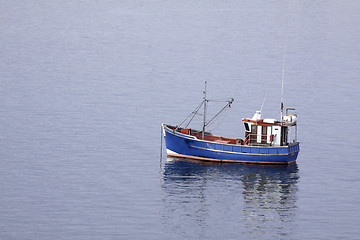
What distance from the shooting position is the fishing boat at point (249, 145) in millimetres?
95938

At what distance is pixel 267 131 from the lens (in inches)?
3831

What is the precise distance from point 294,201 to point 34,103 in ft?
206

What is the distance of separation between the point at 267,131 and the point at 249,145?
269 cm

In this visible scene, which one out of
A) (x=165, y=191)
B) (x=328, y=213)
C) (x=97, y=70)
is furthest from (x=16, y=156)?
(x=97, y=70)

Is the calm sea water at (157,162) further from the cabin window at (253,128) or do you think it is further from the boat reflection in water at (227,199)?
the cabin window at (253,128)

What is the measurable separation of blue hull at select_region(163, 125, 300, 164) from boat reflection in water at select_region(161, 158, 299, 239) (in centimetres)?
79

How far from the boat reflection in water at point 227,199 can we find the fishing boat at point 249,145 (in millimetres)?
918

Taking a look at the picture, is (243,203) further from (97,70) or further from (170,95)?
(97,70)

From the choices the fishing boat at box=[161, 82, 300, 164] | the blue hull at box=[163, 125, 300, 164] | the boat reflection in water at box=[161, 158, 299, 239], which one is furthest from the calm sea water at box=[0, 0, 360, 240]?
the fishing boat at box=[161, 82, 300, 164]

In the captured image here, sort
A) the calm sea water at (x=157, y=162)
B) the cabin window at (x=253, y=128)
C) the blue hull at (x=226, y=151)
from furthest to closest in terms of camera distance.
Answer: the cabin window at (x=253, y=128) < the blue hull at (x=226, y=151) < the calm sea water at (x=157, y=162)

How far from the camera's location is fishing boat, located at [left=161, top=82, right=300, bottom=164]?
95.9 meters

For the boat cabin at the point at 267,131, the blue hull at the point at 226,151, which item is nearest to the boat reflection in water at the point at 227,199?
the blue hull at the point at 226,151

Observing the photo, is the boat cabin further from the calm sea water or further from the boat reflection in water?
the calm sea water

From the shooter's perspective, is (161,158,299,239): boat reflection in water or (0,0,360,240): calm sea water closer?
(161,158,299,239): boat reflection in water
